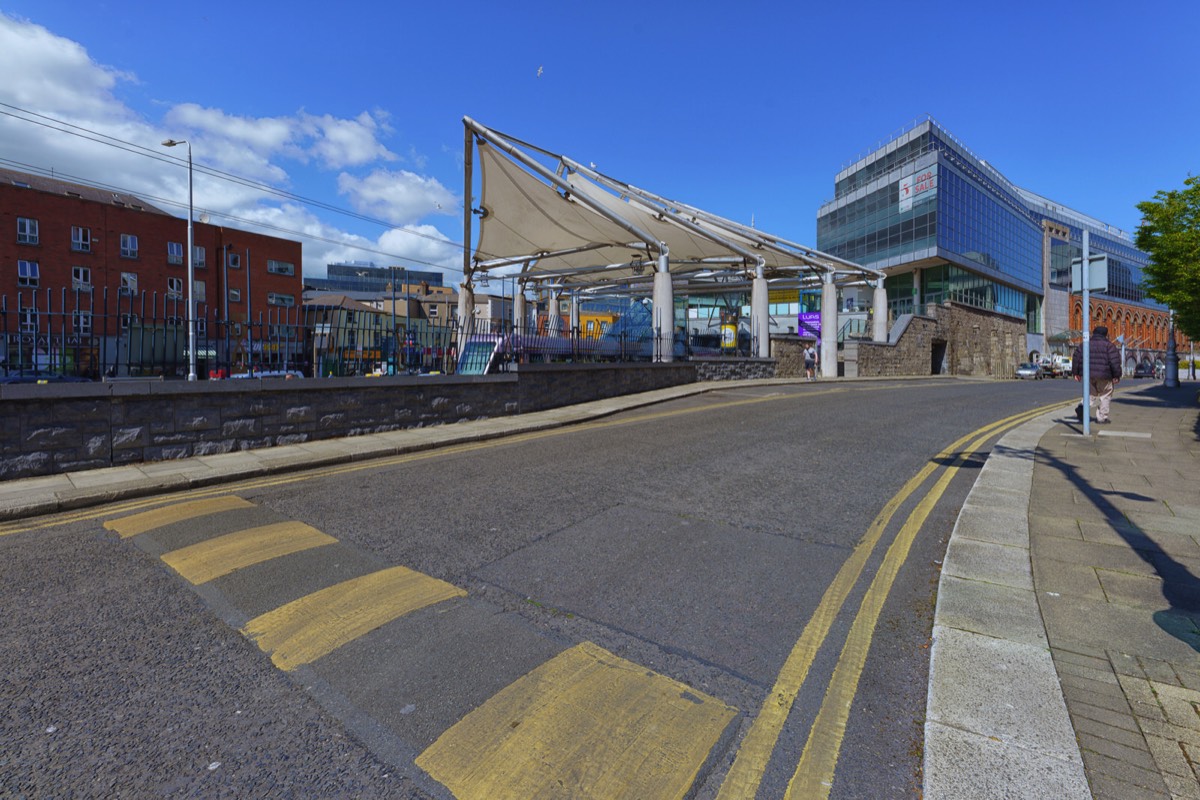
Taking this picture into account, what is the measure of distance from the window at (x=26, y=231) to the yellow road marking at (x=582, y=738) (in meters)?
60.4

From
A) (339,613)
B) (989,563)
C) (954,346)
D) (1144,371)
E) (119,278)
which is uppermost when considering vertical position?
(119,278)

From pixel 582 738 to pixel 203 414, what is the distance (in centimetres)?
806

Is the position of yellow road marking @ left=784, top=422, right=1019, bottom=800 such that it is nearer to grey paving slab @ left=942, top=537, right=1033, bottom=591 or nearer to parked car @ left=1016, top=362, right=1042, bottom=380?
grey paving slab @ left=942, top=537, right=1033, bottom=591

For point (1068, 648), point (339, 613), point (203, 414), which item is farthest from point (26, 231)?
point (1068, 648)

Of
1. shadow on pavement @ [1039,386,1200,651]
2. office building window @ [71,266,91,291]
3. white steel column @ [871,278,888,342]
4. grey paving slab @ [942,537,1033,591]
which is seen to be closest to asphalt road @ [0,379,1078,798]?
grey paving slab @ [942,537,1033,591]

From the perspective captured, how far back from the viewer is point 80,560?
439cm

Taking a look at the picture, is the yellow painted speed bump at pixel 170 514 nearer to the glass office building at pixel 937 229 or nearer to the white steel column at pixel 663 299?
the white steel column at pixel 663 299

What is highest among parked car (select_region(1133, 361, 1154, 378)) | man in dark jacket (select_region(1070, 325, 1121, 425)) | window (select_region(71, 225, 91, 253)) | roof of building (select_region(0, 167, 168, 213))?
roof of building (select_region(0, 167, 168, 213))

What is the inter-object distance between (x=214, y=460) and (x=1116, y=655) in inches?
366

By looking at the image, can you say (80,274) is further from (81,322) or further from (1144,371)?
(1144,371)

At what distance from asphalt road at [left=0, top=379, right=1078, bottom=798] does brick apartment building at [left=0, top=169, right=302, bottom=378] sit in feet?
9.59

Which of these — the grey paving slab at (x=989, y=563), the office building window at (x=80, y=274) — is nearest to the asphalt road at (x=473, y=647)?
the grey paving slab at (x=989, y=563)

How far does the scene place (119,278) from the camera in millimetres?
48375

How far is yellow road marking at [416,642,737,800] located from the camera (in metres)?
2.17
